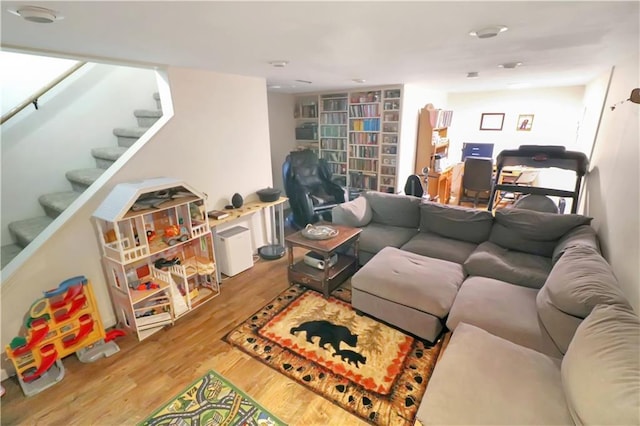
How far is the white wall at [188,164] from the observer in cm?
199

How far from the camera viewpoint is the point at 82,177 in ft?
7.97

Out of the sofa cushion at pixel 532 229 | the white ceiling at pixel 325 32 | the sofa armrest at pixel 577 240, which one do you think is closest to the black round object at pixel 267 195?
the white ceiling at pixel 325 32

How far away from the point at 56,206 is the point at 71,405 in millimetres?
1437

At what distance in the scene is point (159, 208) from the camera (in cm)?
229

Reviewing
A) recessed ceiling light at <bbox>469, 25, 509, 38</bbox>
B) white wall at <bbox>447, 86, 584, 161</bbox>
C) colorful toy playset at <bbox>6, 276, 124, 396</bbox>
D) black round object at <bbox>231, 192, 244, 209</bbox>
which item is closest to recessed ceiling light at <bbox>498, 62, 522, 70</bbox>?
recessed ceiling light at <bbox>469, 25, 509, 38</bbox>

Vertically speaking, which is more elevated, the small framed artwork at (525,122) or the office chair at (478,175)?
the small framed artwork at (525,122)

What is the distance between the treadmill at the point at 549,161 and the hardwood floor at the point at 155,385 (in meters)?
2.90

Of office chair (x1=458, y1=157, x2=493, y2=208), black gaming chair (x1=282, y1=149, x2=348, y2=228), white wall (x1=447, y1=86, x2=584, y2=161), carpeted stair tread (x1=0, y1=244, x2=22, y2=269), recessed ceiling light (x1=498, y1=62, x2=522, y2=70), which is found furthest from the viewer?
white wall (x1=447, y1=86, x2=584, y2=161)

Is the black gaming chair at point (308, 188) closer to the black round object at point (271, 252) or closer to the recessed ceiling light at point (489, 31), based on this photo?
the black round object at point (271, 252)

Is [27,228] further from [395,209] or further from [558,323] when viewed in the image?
[558,323]

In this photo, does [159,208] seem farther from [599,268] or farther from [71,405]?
[599,268]

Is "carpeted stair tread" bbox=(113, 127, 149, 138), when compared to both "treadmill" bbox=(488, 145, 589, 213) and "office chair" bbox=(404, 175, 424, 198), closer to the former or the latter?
"office chair" bbox=(404, 175, 424, 198)

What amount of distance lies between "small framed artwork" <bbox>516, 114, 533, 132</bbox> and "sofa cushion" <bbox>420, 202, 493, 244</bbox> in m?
3.97

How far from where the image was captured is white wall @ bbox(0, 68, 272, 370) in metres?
1.99
